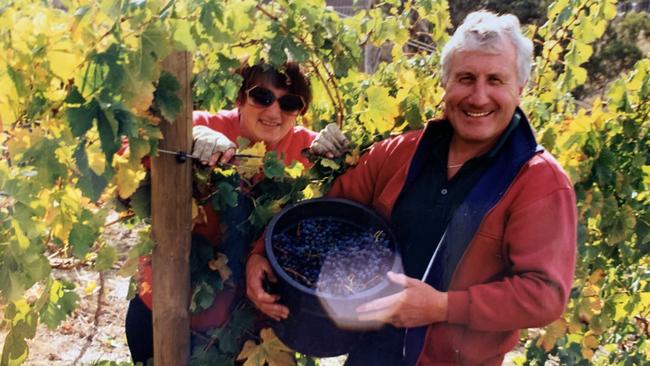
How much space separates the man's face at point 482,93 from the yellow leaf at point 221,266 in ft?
2.62

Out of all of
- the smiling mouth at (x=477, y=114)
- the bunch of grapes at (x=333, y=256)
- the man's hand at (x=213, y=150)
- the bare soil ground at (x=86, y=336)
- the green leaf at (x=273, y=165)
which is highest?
the smiling mouth at (x=477, y=114)

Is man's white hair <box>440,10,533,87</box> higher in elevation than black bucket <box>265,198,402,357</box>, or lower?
higher

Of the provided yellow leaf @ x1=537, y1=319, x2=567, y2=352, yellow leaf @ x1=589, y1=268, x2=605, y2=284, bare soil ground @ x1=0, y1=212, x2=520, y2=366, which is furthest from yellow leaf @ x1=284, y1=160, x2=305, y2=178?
bare soil ground @ x1=0, y1=212, x2=520, y2=366

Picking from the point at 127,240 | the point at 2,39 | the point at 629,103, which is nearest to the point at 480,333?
the point at 629,103

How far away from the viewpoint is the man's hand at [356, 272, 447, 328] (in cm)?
159

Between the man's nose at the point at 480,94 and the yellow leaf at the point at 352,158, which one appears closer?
the man's nose at the point at 480,94

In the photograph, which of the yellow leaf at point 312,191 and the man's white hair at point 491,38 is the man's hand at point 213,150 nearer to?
the yellow leaf at point 312,191

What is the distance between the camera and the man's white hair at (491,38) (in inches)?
65.7

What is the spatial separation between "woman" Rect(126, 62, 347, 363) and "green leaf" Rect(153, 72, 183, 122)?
30 cm

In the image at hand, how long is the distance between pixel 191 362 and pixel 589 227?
1.73 m

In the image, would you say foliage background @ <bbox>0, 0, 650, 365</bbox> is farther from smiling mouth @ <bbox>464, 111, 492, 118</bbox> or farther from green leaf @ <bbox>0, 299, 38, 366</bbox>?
smiling mouth @ <bbox>464, 111, 492, 118</bbox>

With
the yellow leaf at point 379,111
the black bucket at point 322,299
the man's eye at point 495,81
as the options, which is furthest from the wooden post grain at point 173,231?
the man's eye at point 495,81

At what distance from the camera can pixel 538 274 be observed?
1.52 metres

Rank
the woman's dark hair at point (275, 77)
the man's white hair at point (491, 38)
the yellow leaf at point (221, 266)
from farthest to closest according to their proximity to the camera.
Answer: the woman's dark hair at point (275, 77)
the yellow leaf at point (221, 266)
the man's white hair at point (491, 38)
